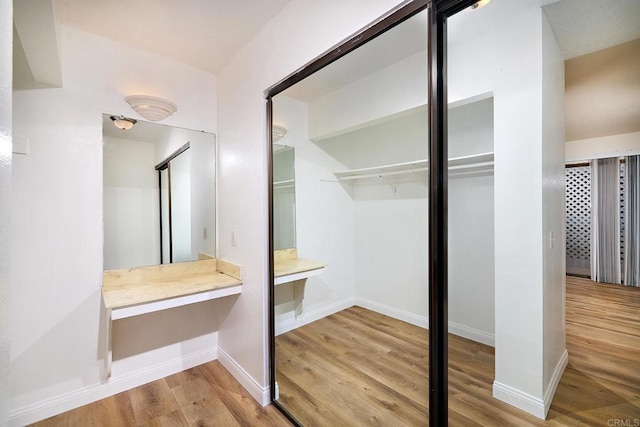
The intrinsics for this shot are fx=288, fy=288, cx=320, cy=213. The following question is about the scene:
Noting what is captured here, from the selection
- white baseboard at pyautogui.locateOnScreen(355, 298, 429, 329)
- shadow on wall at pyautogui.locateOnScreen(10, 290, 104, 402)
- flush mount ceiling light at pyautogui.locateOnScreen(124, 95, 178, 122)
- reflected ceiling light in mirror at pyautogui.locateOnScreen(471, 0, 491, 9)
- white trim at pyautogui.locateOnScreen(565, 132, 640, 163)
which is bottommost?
shadow on wall at pyautogui.locateOnScreen(10, 290, 104, 402)

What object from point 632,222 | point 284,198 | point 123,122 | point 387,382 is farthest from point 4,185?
point 123,122

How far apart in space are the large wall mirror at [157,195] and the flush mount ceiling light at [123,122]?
0.09 feet

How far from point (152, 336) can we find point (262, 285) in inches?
42.5

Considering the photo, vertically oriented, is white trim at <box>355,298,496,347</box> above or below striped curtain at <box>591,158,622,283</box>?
below

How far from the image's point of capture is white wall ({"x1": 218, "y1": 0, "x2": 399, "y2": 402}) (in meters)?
1.60

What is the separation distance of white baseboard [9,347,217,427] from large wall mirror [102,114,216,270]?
82 centimetres

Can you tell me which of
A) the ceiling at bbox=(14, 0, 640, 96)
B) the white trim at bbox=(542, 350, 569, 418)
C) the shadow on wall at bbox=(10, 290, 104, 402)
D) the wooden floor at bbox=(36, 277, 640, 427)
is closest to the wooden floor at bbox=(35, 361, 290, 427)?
the wooden floor at bbox=(36, 277, 640, 427)

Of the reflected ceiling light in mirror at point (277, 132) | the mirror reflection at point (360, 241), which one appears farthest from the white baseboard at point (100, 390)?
the reflected ceiling light in mirror at point (277, 132)

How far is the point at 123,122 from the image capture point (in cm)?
219

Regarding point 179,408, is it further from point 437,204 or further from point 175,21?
point 175,21

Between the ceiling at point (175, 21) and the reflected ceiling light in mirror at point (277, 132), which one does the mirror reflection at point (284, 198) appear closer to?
the reflected ceiling light in mirror at point (277, 132)

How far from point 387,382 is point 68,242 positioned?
2.22 meters

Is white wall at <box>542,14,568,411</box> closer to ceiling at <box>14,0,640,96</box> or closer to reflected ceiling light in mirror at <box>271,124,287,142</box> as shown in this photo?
ceiling at <box>14,0,640,96</box>

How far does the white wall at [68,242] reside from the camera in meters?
1.81
